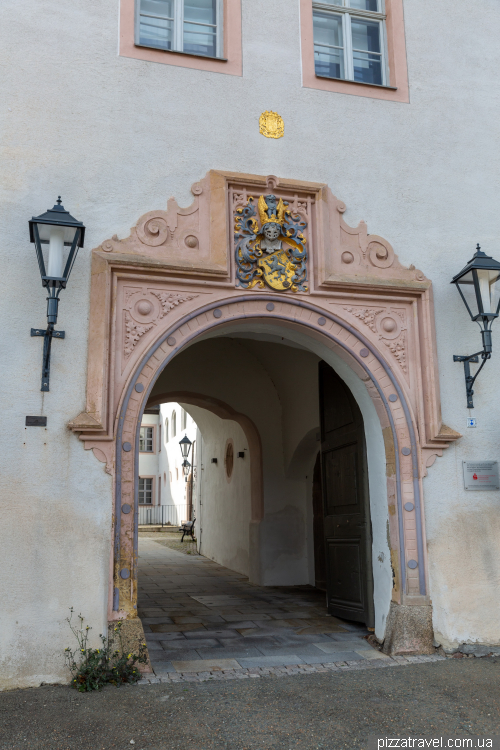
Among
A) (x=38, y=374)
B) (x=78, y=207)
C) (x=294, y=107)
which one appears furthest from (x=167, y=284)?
(x=294, y=107)

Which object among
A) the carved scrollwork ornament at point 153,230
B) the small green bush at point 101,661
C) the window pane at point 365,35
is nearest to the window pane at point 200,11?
the window pane at point 365,35

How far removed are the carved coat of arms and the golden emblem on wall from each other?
0.64 meters

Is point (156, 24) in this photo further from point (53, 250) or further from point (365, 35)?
point (53, 250)

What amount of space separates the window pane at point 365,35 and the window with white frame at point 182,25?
1426mm

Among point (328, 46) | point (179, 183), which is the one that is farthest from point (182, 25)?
point (179, 183)

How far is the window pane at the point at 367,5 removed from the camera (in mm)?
6766

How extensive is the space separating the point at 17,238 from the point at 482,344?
4.10 m

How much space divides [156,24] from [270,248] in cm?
244

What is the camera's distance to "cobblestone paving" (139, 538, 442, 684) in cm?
503

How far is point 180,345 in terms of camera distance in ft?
17.6

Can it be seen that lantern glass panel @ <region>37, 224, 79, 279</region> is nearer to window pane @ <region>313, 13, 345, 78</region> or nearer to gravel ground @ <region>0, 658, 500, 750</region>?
gravel ground @ <region>0, 658, 500, 750</region>

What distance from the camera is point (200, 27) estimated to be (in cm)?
622

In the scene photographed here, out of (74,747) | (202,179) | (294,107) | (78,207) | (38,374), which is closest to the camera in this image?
(74,747)

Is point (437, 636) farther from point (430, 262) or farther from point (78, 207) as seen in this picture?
point (78, 207)
